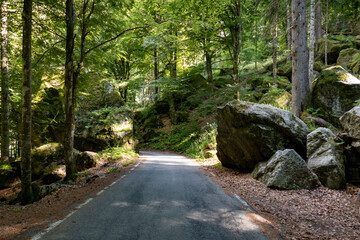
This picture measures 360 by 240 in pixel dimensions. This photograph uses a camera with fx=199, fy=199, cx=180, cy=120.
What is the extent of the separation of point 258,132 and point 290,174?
6.00 feet

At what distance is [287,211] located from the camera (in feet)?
14.3

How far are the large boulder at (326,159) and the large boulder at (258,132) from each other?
65 centimetres

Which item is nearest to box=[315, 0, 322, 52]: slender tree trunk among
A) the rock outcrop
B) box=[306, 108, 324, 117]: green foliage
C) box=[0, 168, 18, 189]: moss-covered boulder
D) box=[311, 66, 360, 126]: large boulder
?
box=[311, 66, 360, 126]: large boulder

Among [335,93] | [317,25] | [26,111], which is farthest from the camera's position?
[317,25]

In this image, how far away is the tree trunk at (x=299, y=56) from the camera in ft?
30.4

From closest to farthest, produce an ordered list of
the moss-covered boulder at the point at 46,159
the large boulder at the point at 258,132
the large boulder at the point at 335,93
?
the large boulder at the point at 258,132, the large boulder at the point at 335,93, the moss-covered boulder at the point at 46,159

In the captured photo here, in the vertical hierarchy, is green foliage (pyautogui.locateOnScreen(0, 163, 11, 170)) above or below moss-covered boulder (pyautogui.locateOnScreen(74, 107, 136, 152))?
below

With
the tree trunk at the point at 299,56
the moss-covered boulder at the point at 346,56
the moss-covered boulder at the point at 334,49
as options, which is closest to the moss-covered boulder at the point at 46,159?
the tree trunk at the point at 299,56

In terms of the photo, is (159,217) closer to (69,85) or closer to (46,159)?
(69,85)

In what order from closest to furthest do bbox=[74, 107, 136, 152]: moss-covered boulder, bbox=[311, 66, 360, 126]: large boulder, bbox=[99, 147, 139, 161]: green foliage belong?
1. bbox=[311, 66, 360, 126]: large boulder
2. bbox=[99, 147, 139, 161]: green foliage
3. bbox=[74, 107, 136, 152]: moss-covered boulder

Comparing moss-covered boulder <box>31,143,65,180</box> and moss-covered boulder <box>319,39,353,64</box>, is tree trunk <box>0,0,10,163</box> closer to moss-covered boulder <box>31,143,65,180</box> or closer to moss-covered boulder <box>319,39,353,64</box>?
moss-covered boulder <box>31,143,65,180</box>

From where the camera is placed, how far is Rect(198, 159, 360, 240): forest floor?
11.4 feet

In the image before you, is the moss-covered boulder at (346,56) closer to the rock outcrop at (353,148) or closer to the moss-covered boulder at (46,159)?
the rock outcrop at (353,148)

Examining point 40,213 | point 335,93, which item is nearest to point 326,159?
point 335,93
